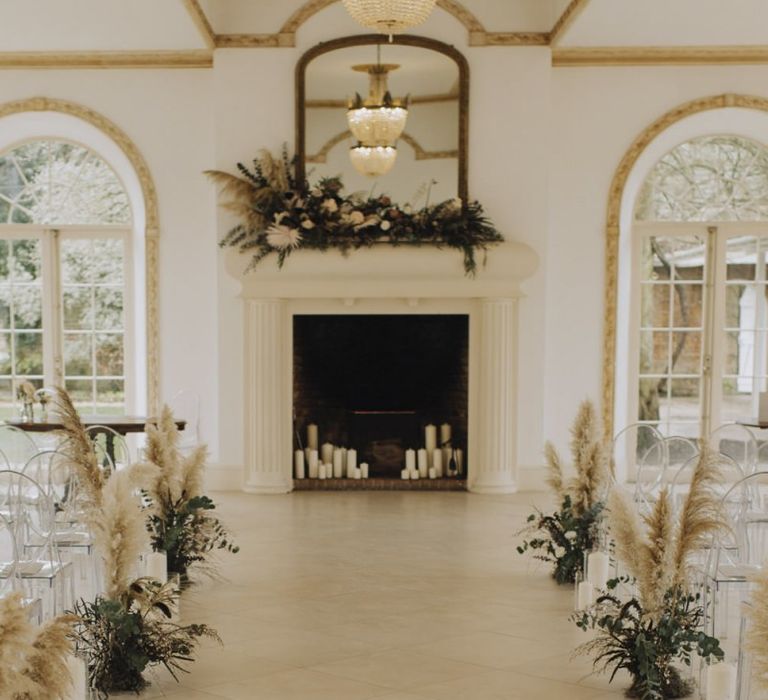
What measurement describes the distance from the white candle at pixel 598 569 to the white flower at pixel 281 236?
4337 millimetres

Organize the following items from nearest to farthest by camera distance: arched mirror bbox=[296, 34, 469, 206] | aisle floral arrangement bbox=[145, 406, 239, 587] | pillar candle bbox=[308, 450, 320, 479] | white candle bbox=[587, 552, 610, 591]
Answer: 1. white candle bbox=[587, 552, 610, 591]
2. aisle floral arrangement bbox=[145, 406, 239, 587]
3. arched mirror bbox=[296, 34, 469, 206]
4. pillar candle bbox=[308, 450, 320, 479]

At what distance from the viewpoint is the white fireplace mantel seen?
926cm

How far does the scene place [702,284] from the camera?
33.7 ft

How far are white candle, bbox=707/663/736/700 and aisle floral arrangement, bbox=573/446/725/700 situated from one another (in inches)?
3.2

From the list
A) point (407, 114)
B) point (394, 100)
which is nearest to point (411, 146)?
point (407, 114)

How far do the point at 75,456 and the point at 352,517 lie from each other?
4.17 m

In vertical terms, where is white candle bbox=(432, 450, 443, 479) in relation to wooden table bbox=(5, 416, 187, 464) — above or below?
below

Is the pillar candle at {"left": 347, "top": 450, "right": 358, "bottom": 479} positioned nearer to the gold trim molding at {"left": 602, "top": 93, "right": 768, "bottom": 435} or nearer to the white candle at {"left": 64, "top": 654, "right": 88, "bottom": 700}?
the gold trim molding at {"left": 602, "top": 93, "right": 768, "bottom": 435}

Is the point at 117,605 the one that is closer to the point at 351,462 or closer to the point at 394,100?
the point at 351,462

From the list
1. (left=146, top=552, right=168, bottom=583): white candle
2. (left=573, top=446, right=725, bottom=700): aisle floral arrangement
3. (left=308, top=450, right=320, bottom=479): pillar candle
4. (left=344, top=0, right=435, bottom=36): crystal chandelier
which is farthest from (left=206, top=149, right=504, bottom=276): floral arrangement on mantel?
(left=573, top=446, right=725, bottom=700): aisle floral arrangement

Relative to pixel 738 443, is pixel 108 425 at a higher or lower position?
higher

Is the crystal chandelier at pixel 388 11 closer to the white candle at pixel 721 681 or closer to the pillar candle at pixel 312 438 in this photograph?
the white candle at pixel 721 681

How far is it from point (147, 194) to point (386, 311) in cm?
262

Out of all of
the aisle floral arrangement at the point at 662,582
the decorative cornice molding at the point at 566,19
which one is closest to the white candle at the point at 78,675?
the aisle floral arrangement at the point at 662,582
